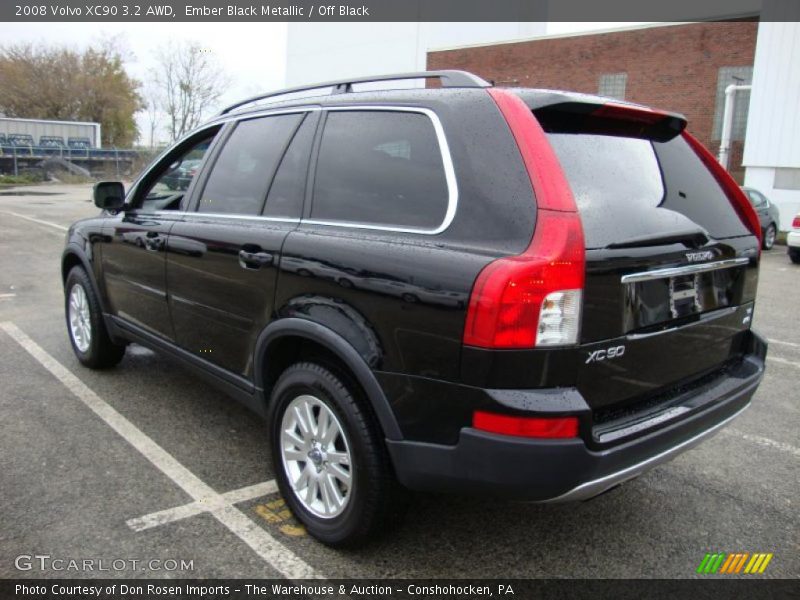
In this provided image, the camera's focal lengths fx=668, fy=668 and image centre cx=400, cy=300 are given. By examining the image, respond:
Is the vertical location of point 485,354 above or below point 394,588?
above

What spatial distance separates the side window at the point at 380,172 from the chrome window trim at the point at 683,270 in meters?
0.69

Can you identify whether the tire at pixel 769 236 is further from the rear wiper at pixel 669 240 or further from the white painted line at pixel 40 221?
the white painted line at pixel 40 221

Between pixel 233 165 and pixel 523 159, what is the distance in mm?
1831

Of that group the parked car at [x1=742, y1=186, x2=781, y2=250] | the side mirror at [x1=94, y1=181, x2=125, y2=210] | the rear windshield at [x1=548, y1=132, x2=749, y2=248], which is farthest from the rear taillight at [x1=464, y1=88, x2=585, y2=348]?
the parked car at [x1=742, y1=186, x2=781, y2=250]

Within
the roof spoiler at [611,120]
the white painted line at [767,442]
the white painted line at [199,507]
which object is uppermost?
the roof spoiler at [611,120]

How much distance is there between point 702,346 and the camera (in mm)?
2680

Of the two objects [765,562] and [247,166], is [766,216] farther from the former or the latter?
[247,166]

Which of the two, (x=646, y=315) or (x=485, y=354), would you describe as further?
(x=646, y=315)

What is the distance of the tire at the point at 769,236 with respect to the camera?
14.7 metres

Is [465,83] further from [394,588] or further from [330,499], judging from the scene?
[394,588]

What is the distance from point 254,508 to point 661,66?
29310mm

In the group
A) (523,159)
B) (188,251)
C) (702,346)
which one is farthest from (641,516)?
(188,251)

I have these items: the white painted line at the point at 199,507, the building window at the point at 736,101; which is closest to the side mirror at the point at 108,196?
the white painted line at the point at 199,507

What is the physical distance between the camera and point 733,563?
2703 mm
